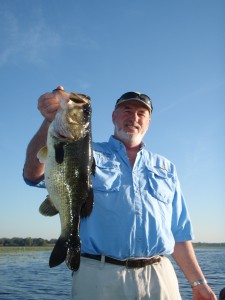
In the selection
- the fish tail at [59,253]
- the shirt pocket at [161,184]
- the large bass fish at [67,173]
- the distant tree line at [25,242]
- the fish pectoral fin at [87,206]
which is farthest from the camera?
the distant tree line at [25,242]

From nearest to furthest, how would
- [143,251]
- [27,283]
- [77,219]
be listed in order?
[77,219], [143,251], [27,283]

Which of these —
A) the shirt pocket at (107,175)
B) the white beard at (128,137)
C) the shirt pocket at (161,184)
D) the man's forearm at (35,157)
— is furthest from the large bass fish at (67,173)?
the white beard at (128,137)

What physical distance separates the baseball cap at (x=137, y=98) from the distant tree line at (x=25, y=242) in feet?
344

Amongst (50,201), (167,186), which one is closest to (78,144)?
(50,201)

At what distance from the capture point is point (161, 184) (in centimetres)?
474

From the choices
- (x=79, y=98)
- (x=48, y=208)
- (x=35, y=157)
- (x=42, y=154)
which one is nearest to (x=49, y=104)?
(x=79, y=98)

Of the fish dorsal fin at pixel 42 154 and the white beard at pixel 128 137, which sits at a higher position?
the white beard at pixel 128 137

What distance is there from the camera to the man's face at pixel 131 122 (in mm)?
4957

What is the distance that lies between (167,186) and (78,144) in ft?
6.06

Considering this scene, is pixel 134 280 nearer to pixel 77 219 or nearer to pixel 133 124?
pixel 77 219

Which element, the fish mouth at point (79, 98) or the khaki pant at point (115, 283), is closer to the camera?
the fish mouth at point (79, 98)

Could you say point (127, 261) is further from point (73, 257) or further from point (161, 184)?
point (161, 184)

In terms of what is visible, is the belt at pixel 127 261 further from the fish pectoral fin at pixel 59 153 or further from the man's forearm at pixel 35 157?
the fish pectoral fin at pixel 59 153

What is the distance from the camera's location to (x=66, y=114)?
142 inches
